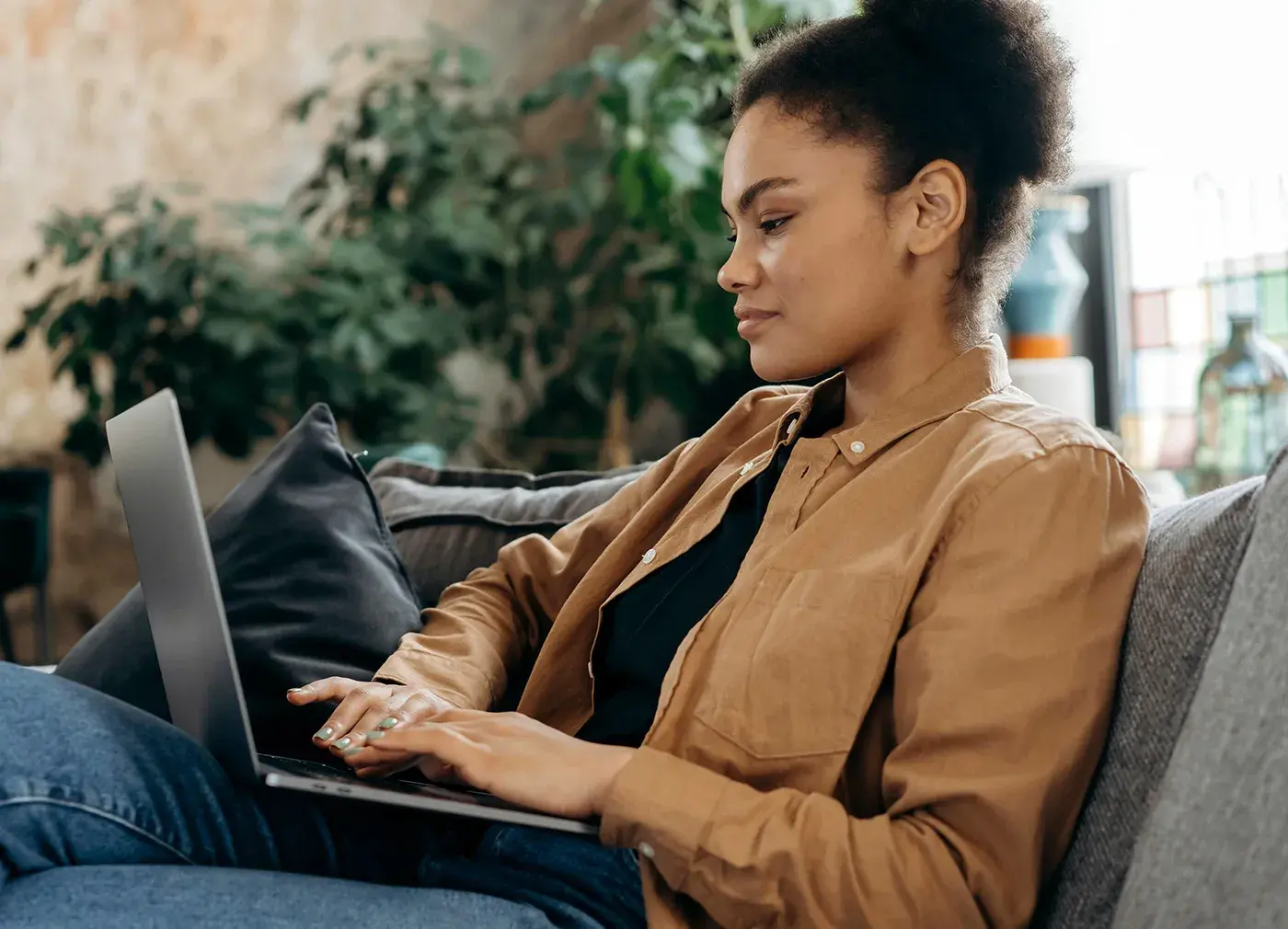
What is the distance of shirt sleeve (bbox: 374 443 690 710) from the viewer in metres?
1.13

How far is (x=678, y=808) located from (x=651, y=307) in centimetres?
219

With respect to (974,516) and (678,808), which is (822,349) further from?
(678,808)

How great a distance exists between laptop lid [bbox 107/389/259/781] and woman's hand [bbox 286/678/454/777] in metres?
0.07

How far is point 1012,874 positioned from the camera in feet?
2.38

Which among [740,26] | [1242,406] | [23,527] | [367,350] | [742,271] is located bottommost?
[23,527]

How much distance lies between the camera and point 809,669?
0.81m

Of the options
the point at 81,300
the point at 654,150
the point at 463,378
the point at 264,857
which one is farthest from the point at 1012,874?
the point at 463,378

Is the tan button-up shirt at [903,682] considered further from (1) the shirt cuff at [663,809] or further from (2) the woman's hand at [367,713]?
(2) the woman's hand at [367,713]

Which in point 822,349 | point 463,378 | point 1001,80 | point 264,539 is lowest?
point 463,378

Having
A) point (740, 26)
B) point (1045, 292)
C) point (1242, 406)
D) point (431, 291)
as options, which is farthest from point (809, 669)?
point (431, 291)

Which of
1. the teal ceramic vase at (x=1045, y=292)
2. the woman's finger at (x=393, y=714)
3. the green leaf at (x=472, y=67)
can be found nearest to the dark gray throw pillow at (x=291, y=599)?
the woman's finger at (x=393, y=714)

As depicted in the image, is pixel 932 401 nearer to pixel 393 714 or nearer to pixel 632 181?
pixel 393 714

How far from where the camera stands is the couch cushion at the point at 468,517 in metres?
1.40

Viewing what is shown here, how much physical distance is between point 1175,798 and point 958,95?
54cm
